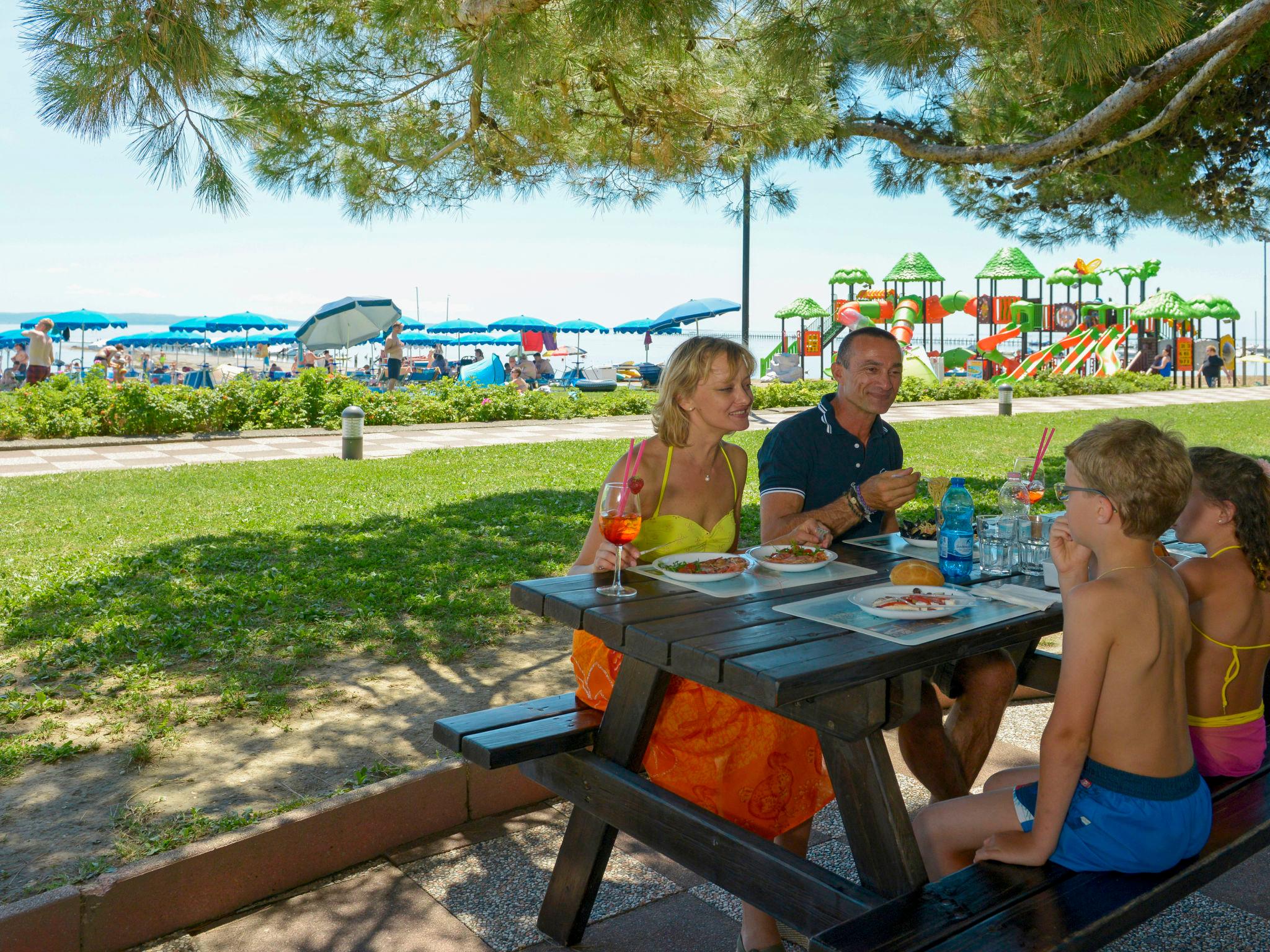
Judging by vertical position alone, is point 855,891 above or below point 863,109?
below

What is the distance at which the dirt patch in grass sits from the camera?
272 centimetres

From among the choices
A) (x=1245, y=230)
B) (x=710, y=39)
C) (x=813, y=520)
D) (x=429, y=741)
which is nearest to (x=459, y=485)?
(x=710, y=39)

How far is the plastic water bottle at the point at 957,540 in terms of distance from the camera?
8.71 feet

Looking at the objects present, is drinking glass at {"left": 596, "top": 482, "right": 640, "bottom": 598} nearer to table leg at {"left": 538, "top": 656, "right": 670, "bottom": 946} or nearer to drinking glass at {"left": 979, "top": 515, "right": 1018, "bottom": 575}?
table leg at {"left": 538, "top": 656, "right": 670, "bottom": 946}

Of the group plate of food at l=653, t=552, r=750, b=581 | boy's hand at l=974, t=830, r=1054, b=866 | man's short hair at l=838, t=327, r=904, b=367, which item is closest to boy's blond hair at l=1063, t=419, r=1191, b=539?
boy's hand at l=974, t=830, r=1054, b=866

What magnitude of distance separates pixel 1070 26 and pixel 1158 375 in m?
27.1

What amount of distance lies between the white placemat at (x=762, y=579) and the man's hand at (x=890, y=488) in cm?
34

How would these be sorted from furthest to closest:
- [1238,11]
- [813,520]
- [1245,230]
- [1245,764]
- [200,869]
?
[1245,230], [1238,11], [813,520], [200,869], [1245,764]

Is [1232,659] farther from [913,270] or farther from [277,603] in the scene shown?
[913,270]

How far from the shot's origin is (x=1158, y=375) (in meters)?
28.5

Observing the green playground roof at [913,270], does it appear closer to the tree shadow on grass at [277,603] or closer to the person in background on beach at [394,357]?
the person in background on beach at [394,357]

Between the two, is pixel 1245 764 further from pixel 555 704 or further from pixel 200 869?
pixel 200 869

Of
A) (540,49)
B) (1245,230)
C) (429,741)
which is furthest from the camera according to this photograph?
→ (1245,230)

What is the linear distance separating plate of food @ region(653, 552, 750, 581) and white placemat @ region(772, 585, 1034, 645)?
24 cm
